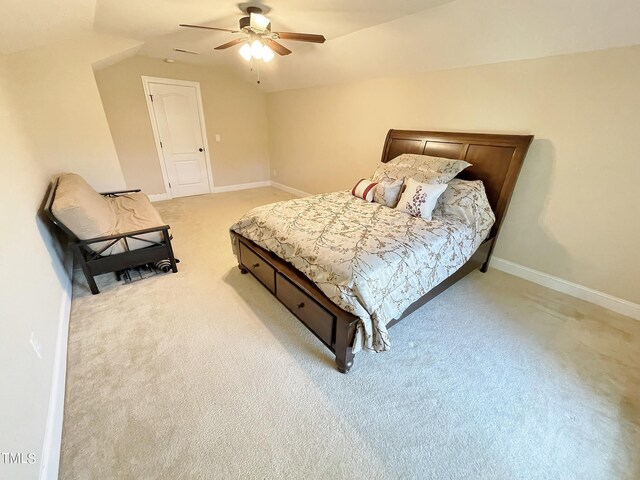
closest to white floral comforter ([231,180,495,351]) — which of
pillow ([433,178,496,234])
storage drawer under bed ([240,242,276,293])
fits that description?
pillow ([433,178,496,234])

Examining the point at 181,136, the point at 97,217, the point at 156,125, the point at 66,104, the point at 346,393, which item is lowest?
the point at 346,393

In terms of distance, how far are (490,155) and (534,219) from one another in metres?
0.72

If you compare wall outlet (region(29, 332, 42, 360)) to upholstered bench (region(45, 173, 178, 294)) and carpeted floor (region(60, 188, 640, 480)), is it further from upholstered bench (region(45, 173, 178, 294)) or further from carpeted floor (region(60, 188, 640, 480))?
upholstered bench (region(45, 173, 178, 294))

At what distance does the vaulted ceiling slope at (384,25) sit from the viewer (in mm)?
1838

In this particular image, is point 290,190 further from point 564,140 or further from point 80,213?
point 564,140

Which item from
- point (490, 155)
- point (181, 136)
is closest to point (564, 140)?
point (490, 155)

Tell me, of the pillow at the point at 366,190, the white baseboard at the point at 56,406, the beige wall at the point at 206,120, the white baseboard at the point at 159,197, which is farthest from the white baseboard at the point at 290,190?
the white baseboard at the point at 56,406

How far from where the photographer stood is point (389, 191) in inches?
103

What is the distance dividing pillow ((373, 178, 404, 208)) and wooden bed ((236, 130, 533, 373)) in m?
0.70

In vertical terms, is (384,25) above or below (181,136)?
above

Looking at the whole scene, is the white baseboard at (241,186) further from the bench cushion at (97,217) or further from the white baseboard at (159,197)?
the bench cushion at (97,217)

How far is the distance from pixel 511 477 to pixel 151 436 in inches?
66.3

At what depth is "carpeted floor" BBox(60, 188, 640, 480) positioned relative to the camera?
4.08 feet

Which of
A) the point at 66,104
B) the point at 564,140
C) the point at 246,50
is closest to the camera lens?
the point at 564,140
